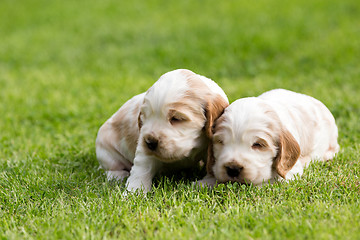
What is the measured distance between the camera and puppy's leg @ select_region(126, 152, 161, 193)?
14.9ft

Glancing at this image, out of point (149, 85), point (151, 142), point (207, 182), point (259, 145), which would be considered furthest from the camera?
point (149, 85)

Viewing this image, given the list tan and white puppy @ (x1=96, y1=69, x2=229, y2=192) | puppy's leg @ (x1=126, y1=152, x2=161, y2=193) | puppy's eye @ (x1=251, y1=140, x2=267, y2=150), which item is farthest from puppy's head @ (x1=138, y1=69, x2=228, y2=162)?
puppy's eye @ (x1=251, y1=140, x2=267, y2=150)

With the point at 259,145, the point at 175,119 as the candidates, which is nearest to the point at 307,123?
the point at 259,145

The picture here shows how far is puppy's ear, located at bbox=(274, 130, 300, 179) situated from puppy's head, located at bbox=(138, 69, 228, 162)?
2.07 ft

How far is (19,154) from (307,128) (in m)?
3.61

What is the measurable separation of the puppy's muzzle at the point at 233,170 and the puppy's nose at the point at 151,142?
2.09ft

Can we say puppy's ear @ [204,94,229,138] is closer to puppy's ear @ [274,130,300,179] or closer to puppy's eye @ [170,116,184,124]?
puppy's eye @ [170,116,184,124]

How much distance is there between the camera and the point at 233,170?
4.20 meters

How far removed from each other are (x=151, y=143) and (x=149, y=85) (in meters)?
5.17

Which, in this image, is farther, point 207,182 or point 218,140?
point 207,182

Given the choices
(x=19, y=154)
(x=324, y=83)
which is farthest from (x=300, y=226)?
(x=324, y=83)

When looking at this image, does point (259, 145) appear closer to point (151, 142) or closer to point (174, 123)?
point (174, 123)

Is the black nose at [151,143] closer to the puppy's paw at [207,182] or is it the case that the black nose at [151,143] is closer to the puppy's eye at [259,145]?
the puppy's paw at [207,182]

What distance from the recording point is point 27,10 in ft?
56.4
